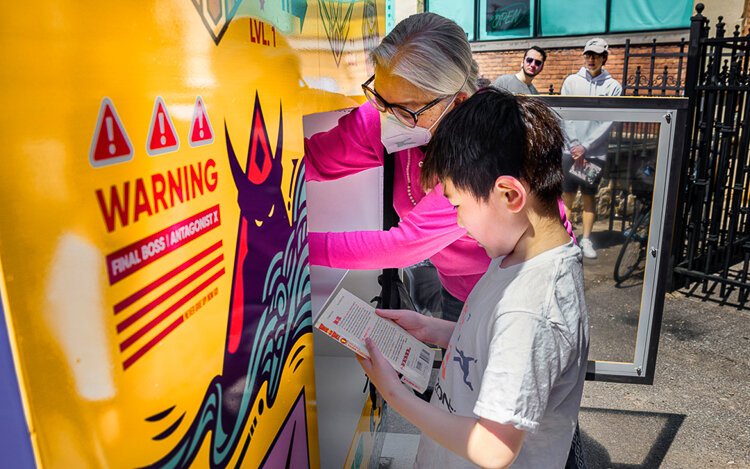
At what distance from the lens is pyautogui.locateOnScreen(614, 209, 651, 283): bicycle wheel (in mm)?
2795

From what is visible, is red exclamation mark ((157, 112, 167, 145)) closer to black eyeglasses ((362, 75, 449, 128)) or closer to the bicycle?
black eyeglasses ((362, 75, 449, 128))

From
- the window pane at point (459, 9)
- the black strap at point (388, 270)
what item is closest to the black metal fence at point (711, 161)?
the black strap at point (388, 270)

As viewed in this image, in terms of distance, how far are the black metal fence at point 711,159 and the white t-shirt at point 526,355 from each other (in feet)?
13.7

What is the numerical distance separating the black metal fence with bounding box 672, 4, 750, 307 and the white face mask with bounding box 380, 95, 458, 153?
3.69 m

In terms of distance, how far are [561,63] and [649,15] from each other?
1636 millimetres

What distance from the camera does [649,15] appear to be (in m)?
10.6

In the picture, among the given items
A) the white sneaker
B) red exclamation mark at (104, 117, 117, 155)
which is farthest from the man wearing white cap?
red exclamation mark at (104, 117, 117, 155)

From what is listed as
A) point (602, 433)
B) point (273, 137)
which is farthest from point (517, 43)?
point (273, 137)

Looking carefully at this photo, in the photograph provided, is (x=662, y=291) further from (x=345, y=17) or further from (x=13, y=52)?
(x=13, y=52)

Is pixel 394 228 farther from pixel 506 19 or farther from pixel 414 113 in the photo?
pixel 506 19

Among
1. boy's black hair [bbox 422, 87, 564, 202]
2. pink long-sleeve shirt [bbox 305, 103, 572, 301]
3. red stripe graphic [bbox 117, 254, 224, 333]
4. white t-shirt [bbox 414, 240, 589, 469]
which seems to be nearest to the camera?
red stripe graphic [bbox 117, 254, 224, 333]

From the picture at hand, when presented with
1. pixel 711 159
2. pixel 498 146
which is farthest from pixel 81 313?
pixel 711 159

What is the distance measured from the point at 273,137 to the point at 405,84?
2.33 feet

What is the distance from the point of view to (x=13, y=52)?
A: 1.48 ft
